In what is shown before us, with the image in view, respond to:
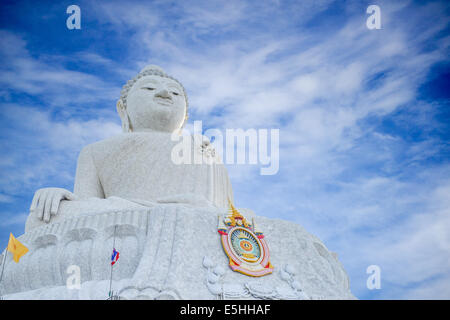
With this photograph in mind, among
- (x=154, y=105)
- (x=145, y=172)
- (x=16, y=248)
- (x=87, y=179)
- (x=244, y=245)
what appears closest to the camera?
(x=16, y=248)

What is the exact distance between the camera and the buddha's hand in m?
5.80

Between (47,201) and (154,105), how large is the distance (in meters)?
3.07

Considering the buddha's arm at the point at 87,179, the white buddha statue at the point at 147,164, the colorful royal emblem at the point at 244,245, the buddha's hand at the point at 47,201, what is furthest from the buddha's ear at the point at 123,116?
the colorful royal emblem at the point at 244,245

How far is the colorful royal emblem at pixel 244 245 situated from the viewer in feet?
15.4

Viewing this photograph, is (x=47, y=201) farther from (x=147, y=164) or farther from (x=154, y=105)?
(x=154, y=105)

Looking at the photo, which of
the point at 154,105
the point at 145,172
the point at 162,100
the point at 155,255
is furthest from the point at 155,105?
the point at 155,255

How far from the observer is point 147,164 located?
740 centimetres

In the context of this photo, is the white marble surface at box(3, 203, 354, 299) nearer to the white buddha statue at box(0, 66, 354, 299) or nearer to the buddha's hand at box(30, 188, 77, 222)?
the white buddha statue at box(0, 66, 354, 299)

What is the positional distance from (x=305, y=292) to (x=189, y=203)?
1829 millimetres

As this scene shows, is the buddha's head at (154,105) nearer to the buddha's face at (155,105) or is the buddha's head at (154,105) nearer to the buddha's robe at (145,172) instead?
the buddha's face at (155,105)
